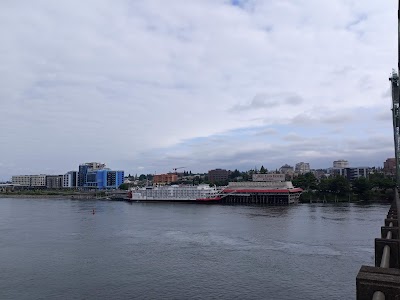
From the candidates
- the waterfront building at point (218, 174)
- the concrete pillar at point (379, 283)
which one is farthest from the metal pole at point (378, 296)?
the waterfront building at point (218, 174)

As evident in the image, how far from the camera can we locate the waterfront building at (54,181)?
461 ft

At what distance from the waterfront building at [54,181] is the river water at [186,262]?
381 ft

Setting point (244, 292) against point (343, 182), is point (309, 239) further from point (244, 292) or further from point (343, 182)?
point (343, 182)

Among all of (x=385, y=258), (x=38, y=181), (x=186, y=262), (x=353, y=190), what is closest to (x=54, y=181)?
(x=38, y=181)

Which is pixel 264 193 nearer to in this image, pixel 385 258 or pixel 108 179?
pixel 385 258

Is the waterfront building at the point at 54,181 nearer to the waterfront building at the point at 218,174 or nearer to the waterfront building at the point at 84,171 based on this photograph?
the waterfront building at the point at 84,171

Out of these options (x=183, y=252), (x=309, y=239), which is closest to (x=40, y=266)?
(x=183, y=252)

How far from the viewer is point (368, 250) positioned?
2050 cm

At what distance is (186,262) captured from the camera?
18.5 metres

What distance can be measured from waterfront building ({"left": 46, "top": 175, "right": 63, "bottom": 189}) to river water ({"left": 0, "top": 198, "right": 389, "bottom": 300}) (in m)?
116

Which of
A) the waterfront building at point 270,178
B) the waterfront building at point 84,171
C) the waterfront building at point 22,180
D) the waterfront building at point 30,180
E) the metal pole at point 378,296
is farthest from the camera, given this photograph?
the waterfront building at point 22,180

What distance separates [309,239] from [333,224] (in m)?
8.42

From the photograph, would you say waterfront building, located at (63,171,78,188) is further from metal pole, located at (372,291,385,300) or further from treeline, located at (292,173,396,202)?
metal pole, located at (372,291,385,300)

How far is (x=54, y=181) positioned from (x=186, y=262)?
136m
